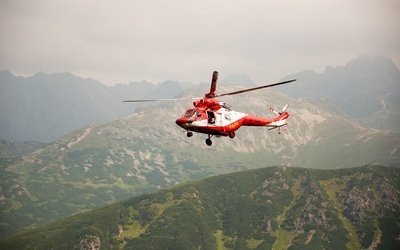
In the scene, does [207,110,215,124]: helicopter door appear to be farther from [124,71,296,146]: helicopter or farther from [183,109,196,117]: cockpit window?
[183,109,196,117]: cockpit window

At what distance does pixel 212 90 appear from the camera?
157ft

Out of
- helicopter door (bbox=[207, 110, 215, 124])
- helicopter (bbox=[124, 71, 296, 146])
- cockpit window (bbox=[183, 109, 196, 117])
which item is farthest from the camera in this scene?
helicopter door (bbox=[207, 110, 215, 124])

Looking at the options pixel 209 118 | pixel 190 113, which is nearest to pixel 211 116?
pixel 209 118

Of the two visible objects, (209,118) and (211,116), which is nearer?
(209,118)

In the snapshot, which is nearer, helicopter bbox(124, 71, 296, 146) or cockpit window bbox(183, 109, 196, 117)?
helicopter bbox(124, 71, 296, 146)

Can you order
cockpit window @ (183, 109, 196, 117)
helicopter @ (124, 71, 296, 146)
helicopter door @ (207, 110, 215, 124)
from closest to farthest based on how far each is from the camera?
helicopter @ (124, 71, 296, 146) → cockpit window @ (183, 109, 196, 117) → helicopter door @ (207, 110, 215, 124)

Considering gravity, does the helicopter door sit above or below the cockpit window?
below

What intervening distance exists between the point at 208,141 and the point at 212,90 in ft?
21.7

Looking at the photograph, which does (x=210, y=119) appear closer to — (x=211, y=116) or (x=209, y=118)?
(x=209, y=118)

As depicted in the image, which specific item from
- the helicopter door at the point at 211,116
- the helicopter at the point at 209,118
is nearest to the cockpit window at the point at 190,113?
the helicopter at the point at 209,118

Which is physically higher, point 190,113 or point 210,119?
point 190,113

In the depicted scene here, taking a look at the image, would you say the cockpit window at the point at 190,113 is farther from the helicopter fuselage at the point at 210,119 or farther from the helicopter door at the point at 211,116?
the helicopter door at the point at 211,116

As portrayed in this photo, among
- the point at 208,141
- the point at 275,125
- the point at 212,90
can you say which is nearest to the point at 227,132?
the point at 208,141

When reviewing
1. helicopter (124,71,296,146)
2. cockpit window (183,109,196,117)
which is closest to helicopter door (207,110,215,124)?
helicopter (124,71,296,146)
